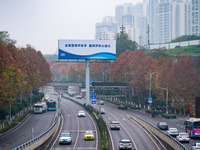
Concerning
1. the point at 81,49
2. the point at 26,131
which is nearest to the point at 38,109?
the point at 81,49

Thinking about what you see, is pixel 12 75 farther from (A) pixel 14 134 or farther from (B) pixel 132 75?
(B) pixel 132 75

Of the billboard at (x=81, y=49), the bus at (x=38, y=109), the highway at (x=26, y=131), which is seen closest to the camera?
the highway at (x=26, y=131)

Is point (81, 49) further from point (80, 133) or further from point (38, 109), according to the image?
point (80, 133)

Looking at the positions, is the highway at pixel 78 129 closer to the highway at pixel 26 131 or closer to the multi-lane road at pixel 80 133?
the multi-lane road at pixel 80 133

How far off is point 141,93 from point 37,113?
1741 inches

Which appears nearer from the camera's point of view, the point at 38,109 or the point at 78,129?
the point at 78,129

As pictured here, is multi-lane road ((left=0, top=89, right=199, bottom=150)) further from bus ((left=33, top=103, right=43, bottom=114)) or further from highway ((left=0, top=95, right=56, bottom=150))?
bus ((left=33, top=103, right=43, bottom=114))

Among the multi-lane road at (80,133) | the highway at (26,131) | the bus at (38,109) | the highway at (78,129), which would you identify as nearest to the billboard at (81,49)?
the bus at (38,109)

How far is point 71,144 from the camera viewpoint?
5122 cm

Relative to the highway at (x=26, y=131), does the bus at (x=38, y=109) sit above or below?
above

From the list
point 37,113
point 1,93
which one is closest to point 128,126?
point 1,93

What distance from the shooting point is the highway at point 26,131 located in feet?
169

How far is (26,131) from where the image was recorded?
213 feet

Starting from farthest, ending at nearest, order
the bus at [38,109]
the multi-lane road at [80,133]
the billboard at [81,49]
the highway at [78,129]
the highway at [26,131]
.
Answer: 1. the billboard at [81,49]
2. the bus at [38,109]
3. the highway at [26,131]
4. the multi-lane road at [80,133]
5. the highway at [78,129]
